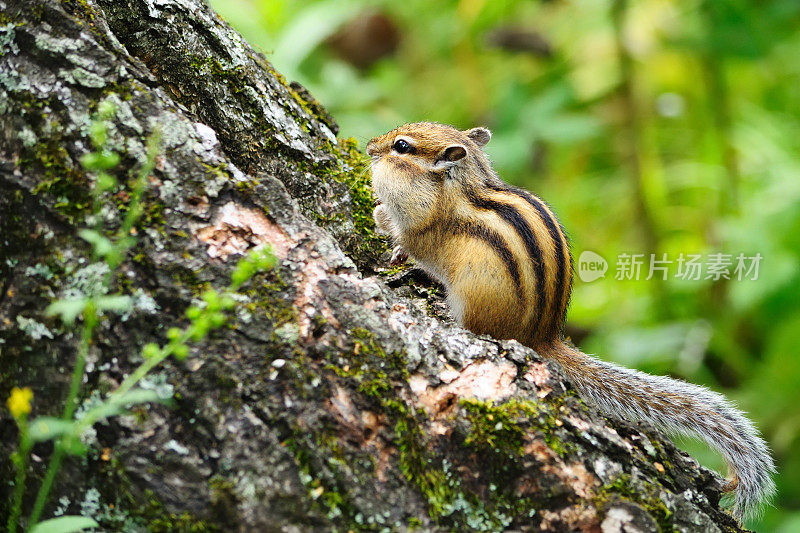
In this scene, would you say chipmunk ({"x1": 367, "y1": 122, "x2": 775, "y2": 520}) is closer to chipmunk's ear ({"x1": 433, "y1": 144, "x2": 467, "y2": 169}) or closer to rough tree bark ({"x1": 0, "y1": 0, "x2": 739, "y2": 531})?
chipmunk's ear ({"x1": 433, "y1": 144, "x2": 467, "y2": 169})

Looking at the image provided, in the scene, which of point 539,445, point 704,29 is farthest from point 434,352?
point 704,29

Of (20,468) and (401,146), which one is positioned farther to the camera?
(401,146)

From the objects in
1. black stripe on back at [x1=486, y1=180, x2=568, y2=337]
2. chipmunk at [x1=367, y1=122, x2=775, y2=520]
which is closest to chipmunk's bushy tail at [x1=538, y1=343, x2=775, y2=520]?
chipmunk at [x1=367, y1=122, x2=775, y2=520]

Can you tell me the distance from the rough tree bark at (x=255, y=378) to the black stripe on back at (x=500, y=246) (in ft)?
2.32

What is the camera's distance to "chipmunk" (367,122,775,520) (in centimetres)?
232

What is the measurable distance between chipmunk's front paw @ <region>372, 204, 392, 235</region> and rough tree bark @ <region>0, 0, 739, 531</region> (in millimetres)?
963

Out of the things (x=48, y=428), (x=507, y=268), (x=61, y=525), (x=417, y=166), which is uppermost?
(x=417, y=166)

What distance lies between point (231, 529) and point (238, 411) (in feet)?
0.76

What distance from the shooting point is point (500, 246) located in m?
2.62

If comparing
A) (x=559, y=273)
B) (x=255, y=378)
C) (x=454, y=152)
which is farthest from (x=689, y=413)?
(x=255, y=378)

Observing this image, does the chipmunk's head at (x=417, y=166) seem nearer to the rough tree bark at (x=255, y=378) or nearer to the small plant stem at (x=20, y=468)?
the rough tree bark at (x=255, y=378)

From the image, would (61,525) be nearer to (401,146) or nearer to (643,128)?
(401,146)

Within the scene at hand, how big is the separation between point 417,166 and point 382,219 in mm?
302

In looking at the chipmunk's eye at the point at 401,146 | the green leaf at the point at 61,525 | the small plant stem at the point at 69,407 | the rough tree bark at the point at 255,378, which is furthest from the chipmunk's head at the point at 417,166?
the green leaf at the point at 61,525
